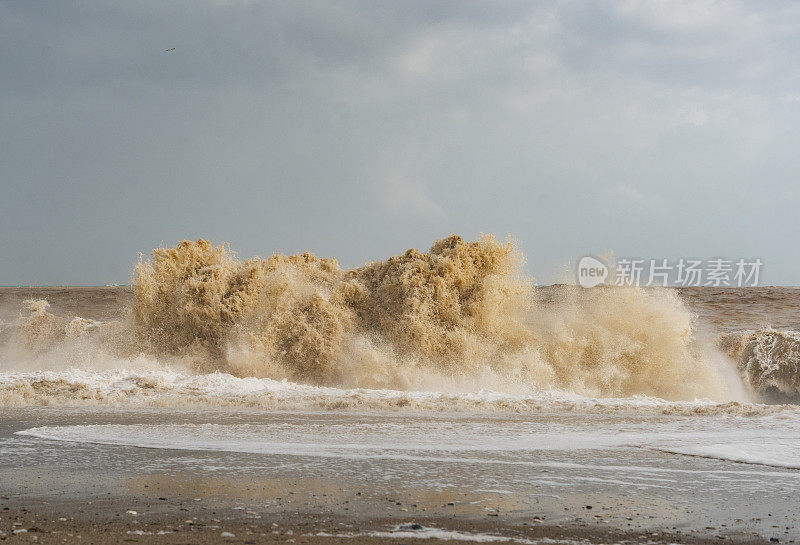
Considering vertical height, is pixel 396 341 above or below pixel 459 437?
above

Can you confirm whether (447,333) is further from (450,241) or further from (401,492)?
(401,492)

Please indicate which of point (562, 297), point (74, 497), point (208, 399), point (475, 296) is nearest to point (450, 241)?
point (475, 296)

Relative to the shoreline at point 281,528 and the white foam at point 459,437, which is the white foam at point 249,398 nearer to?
the white foam at point 459,437

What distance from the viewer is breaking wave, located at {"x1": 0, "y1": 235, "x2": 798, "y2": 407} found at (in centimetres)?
1331

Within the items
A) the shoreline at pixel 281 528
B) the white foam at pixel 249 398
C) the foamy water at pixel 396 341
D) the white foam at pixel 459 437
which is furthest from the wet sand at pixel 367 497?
the foamy water at pixel 396 341

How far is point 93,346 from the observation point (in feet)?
49.2

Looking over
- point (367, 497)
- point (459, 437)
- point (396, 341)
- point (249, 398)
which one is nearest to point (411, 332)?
point (396, 341)

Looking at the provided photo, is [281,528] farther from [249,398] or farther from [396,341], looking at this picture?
[396,341]

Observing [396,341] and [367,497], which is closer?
[367,497]

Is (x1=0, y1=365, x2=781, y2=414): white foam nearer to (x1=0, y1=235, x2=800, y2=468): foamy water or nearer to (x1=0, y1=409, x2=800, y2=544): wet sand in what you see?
(x1=0, y1=235, x2=800, y2=468): foamy water

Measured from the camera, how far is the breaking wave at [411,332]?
1331 centimetres

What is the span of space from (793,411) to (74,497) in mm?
9084

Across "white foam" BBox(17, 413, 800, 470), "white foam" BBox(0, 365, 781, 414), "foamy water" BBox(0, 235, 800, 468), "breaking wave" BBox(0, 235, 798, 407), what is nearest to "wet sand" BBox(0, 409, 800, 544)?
"white foam" BBox(17, 413, 800, 470)

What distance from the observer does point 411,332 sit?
45.0ft
